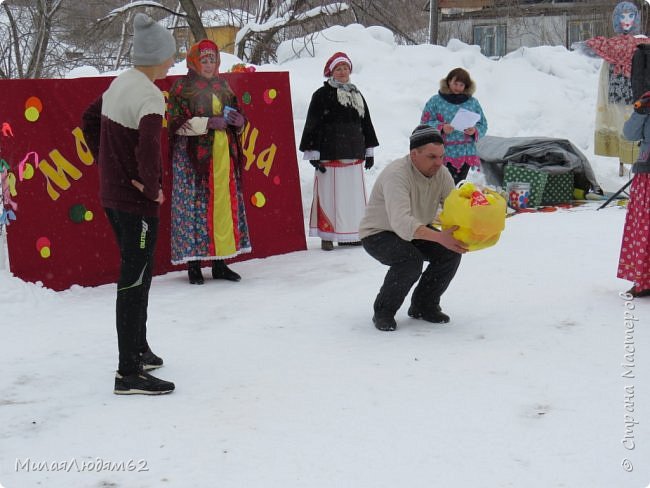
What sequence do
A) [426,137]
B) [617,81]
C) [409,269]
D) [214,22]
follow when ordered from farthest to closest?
[214,22] < [617,81] < [409,269] < [426,137]

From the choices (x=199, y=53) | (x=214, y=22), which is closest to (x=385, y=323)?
(x=199, y=53)

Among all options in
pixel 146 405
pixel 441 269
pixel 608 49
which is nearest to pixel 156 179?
pixel 146 405

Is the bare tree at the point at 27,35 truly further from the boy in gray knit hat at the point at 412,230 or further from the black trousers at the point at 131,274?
the black trousers at the point at 131,274

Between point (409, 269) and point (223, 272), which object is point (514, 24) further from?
point (409, 269)

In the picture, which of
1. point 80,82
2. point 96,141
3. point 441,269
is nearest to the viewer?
point 96,141

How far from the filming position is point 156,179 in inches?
142

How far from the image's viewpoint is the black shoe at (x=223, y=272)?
243 inches

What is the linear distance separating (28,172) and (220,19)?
14.1 m

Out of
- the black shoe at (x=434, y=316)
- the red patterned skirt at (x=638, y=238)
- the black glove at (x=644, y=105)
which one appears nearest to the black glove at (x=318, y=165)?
the black shoe at (x=434, y=316)

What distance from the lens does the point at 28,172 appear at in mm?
5598

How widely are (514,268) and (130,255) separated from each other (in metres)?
3.32

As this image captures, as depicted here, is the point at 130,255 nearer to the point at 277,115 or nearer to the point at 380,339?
the point at 380,339

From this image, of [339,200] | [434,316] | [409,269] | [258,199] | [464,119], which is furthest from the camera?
[464,119]

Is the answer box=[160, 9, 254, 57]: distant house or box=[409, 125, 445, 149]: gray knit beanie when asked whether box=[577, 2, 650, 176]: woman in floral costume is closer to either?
box=[409, 125, 445, 149]: gray knit beanie
